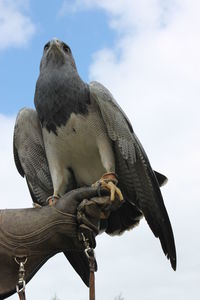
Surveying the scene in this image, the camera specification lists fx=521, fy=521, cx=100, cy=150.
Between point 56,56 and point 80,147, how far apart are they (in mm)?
696

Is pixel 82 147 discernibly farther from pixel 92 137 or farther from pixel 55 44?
pixel 55 44

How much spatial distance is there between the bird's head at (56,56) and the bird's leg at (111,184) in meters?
0.92

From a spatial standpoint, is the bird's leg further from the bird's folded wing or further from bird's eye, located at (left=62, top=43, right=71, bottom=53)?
bird's eye, located at (left=62, top=43, right=71, bottom=53)

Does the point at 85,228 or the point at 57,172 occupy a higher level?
the point at 57,172

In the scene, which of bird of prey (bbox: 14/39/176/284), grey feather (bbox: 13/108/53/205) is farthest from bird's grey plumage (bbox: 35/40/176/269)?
grey feather (bbox: 13/108/53/205)

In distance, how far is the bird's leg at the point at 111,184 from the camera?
10.3 feet

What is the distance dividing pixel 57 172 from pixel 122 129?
592 mm

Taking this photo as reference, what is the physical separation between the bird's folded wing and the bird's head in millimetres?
295

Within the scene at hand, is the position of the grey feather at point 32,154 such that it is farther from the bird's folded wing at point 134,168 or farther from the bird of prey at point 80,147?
the bird's folded wing at point 134,168

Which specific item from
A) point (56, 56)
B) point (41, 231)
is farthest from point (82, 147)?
point (41, 231)

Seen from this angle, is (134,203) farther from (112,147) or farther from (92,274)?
(92,274)

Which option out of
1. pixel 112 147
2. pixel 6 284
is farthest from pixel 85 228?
pixel 112 147

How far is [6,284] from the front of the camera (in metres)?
2.76

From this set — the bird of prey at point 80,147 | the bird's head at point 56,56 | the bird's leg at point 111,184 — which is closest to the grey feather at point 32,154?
the bird of prey at point 80,147
